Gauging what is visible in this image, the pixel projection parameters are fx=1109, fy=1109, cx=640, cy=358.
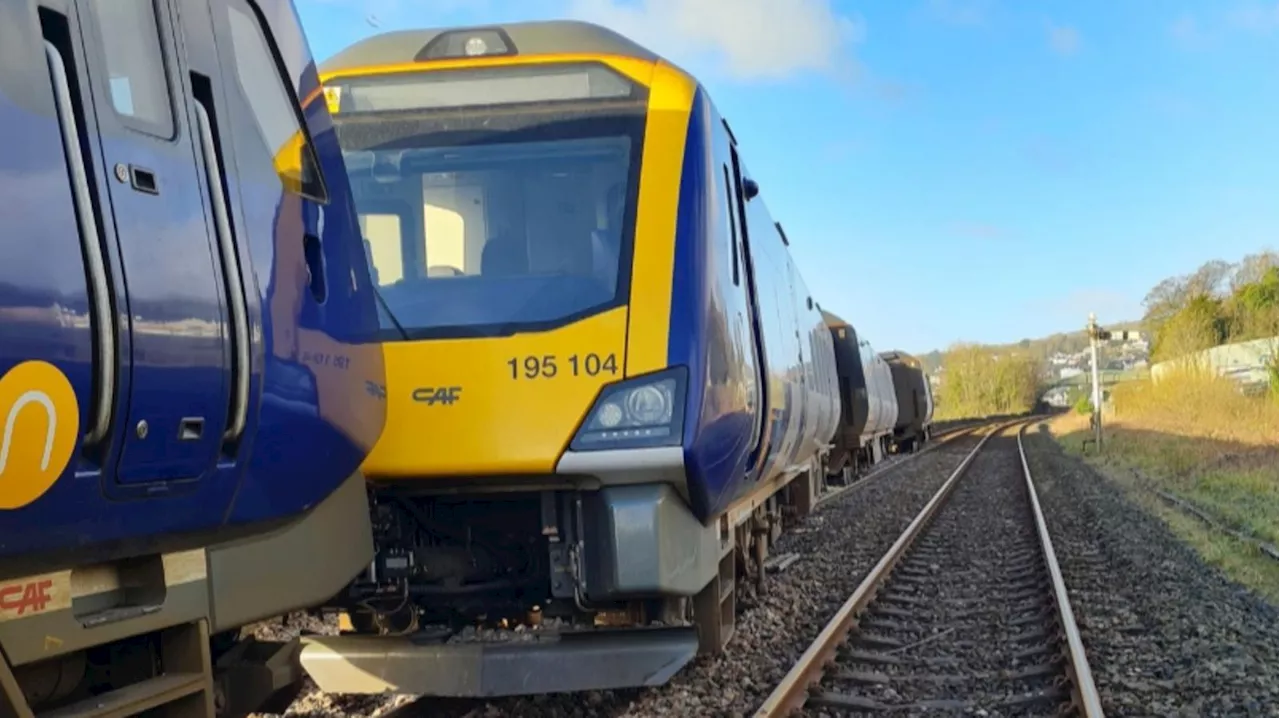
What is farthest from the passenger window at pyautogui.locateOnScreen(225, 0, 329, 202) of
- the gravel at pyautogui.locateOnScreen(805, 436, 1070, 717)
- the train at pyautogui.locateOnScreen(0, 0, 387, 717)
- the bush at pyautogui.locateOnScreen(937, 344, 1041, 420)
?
the bush at pyautogui.locateOnScreen(937, 344, 1041, 420)

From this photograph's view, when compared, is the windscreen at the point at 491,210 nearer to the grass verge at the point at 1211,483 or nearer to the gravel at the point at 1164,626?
the gravel at the point at 1164,626

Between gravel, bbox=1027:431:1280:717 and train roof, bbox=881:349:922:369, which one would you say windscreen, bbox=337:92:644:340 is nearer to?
gravel, bbox=1027:431:1280:717

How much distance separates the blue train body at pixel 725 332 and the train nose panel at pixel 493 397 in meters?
0.34

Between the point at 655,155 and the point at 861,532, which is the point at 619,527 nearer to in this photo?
the point at 655,155

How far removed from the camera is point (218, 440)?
105 inches

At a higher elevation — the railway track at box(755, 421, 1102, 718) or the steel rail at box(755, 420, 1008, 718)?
the steel rail at box(755, 420, 1008, 718)

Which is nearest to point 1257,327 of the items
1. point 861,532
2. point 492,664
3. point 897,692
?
point 861,532

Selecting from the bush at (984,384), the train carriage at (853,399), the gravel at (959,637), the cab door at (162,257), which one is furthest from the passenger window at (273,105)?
the bush at (984,384)

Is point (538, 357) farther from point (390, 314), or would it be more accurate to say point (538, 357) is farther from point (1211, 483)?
point (1211, 483)

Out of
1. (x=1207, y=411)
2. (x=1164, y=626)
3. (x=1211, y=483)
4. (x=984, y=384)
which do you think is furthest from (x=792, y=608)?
(x=984, y=384)

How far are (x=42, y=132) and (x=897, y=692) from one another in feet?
16.1

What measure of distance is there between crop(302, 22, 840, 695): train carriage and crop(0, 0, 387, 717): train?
0.95 metres

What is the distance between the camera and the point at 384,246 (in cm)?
495

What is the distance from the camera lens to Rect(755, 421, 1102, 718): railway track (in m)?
5.49
